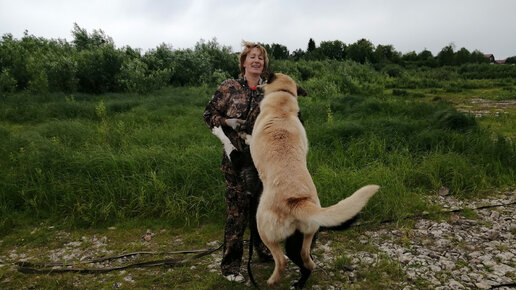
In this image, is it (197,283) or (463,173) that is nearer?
(197,283)

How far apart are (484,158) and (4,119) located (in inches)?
456

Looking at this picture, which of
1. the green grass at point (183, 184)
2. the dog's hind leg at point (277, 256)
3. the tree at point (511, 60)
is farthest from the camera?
the tree at point (511, 60)

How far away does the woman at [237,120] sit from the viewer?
2791 mm

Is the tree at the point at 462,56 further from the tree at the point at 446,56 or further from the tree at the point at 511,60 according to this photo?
the tree at the point at 511,60

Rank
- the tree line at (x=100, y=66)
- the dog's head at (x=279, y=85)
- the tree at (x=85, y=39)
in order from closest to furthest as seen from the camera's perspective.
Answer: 1. the dog's head at (x=279, y=85)
2. the tree line at (x=100, y=66)
3. the tree at (x=85, y=39)

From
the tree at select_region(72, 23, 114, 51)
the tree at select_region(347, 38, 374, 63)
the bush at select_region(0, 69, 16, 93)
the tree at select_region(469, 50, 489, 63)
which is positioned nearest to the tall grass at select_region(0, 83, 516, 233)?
the bush at select_region(0, 69, 16, 93)

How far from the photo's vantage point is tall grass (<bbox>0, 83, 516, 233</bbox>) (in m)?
4.28

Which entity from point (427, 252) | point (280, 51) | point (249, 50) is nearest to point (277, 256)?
point (249, 50)

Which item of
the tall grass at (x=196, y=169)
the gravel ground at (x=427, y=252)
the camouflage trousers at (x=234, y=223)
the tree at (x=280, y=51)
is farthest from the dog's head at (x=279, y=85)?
the tree at (x=280, y=51)

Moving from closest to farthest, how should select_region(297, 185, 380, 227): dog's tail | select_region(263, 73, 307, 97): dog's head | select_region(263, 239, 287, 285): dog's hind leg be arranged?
select_region(297, 185, 380, 227): dog's tail < select_region(263, 239, 287, 285): dog's hind leg < select_region(263, 73, 307, 97): dog's head

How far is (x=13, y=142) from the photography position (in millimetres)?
5863

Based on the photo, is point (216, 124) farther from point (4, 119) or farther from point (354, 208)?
point (4, 119)

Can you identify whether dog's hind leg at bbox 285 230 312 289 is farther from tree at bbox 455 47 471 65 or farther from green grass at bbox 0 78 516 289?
tree at bbox 455 47 471 65

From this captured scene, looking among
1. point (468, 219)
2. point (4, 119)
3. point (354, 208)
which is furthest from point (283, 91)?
point (4, 119)
